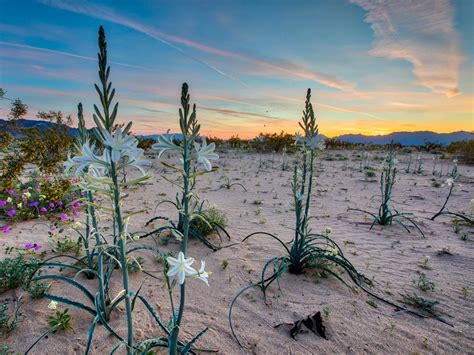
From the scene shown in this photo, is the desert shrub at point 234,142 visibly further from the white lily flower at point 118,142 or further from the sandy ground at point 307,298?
the white lily flower at point 118,142

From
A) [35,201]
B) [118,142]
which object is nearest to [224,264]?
[118,142]

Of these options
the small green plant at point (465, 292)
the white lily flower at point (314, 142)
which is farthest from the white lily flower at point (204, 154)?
the small green plant at point (465, 292)

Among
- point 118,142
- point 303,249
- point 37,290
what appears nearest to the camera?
point 118,142

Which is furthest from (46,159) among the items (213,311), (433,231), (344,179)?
(344,179)

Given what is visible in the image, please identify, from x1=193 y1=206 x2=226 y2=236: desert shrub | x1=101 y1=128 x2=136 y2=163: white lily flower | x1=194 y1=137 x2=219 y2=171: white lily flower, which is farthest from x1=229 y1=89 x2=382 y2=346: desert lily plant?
x1=101 y1=128 x2=136 y2=163: white lily flower

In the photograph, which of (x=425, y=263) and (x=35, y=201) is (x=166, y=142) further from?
(x=35, y=201)

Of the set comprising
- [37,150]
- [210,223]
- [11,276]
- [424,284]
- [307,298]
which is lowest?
[307,298]

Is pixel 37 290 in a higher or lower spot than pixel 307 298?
higher

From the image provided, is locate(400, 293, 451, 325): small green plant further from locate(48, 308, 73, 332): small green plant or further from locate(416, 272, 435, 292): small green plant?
locate(48, 308, 73, 332): small green plant

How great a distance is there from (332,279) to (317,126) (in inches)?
86.3

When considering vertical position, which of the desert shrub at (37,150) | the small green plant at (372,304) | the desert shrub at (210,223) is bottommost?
the small green plant at (372,304)

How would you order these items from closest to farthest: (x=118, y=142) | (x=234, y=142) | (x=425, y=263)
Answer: (x=118, y=142) < (x=425, y=263) < (x=234, y=142)

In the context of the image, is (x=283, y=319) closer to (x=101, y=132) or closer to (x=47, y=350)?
(x=47, y=350)

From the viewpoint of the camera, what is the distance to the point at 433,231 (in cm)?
615
